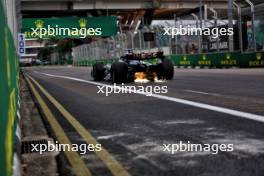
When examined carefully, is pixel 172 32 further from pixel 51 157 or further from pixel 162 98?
pixel 51 157

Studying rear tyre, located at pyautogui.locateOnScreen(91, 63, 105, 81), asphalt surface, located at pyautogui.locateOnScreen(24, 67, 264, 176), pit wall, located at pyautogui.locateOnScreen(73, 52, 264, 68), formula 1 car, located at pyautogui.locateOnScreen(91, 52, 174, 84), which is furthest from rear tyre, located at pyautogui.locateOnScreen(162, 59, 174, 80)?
A: pit wall, located at pyautogui.locateOnScreen(73, 52, 264, 68)

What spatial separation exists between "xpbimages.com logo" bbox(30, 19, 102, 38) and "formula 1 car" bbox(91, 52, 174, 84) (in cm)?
3701

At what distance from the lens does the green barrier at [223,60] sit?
25.1m

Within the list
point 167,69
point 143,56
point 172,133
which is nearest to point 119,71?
point 143,56

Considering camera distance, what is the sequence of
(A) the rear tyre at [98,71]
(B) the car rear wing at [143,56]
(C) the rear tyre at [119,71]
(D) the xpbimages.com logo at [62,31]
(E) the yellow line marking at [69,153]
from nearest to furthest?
1. (E) the yellow line marking at [69,153]
2. (C) the rear tyre at [119,71]
3. (B) the car rear wing at [143,56]
4. (A) the rear tyre at [98,71]
5. (D) the xpbimages.com logo at [62,31]

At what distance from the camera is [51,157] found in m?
5.20

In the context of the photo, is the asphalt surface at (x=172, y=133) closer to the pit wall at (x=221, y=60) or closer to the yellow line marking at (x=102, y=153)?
the yellow line marking at (x=102, y=153)

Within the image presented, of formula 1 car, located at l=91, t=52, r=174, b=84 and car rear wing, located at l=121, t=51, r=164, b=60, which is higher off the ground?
car rear wing, located at l=121, t=51, r=164, b=60

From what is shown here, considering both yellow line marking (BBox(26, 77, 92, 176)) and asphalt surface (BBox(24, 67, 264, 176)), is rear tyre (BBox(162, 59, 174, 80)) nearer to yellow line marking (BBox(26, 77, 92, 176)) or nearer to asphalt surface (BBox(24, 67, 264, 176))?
asphalt surface (BBox(24, 67, 264, 176))

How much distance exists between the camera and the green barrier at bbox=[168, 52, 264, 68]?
82.4 ft

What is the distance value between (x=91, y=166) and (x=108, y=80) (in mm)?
13578

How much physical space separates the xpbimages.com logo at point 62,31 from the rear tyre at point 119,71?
3773 centimetres

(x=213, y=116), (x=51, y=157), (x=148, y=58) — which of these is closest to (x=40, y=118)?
(x=213, y=116)

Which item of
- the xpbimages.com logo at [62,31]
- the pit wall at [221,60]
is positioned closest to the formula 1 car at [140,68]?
the pit wall at [221,60]
